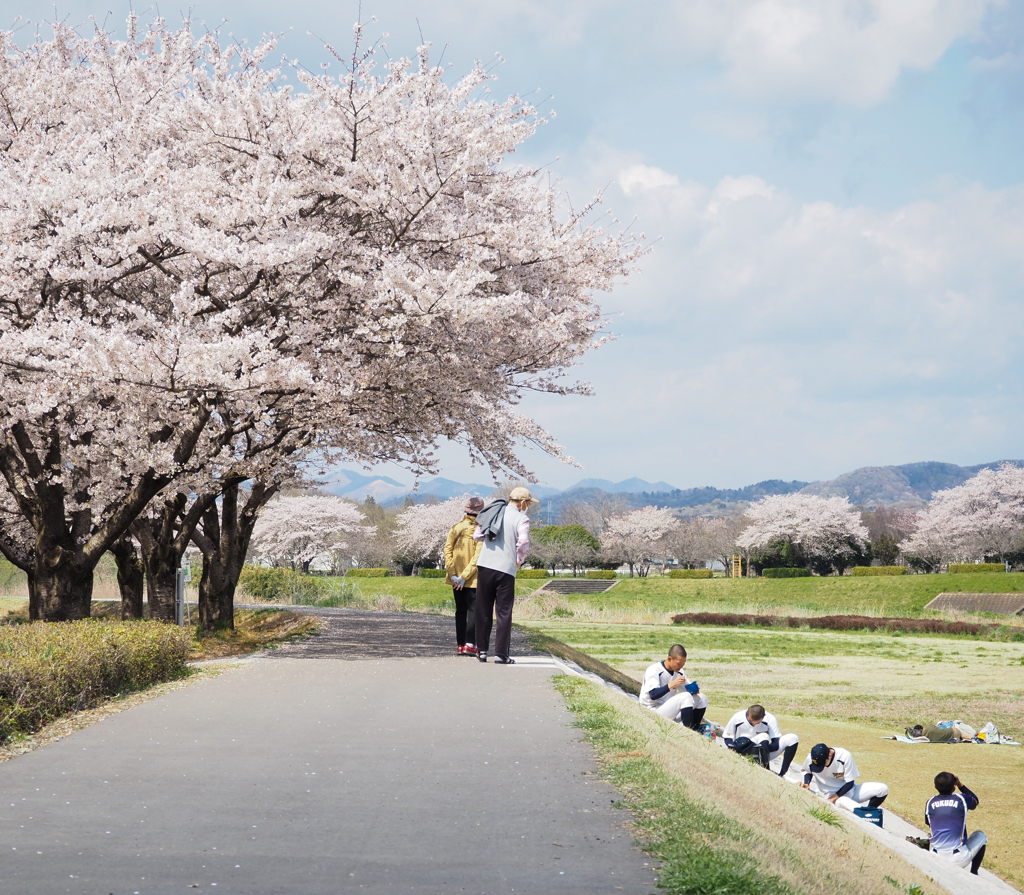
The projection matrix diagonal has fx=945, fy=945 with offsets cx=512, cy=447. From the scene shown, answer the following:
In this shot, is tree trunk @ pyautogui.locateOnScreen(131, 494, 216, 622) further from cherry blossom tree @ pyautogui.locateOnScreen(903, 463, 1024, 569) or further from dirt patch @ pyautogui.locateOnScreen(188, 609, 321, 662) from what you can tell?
cherry blossom tree @ pyautogui.locateOnScreen(903, 463, 1024, 569)

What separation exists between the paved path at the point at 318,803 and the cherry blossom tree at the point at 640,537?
85.5 metres

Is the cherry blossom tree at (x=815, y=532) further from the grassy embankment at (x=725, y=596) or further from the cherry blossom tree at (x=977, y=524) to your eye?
the grassy embankment at (x=725, y=596)

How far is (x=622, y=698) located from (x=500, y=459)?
7.03 meters

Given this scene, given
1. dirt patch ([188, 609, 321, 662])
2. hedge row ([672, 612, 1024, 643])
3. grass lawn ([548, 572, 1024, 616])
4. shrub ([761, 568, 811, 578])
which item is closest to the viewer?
dirt patch ([188, 609, 321, 662])

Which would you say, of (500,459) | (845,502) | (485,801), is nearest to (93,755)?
(485,801)

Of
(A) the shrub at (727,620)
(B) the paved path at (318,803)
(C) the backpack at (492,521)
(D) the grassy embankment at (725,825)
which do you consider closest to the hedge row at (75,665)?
(B) the paved path at (318,803)

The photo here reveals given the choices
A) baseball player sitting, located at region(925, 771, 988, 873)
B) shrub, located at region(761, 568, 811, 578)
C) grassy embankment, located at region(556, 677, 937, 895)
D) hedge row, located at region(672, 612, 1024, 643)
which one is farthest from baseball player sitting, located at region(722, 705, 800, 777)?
shrub, located at region(761, 568, 811, 578)

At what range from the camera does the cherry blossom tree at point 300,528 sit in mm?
67500

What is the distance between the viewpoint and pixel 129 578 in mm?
18781

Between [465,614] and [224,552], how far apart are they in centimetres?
762

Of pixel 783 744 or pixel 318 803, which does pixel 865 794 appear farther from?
pixel 318 803

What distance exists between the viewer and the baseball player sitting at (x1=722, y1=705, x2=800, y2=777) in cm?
1010

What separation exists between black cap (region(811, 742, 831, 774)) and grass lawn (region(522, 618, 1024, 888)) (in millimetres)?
1263

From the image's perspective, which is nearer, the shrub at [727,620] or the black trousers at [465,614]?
the black trousers at [465,614]
